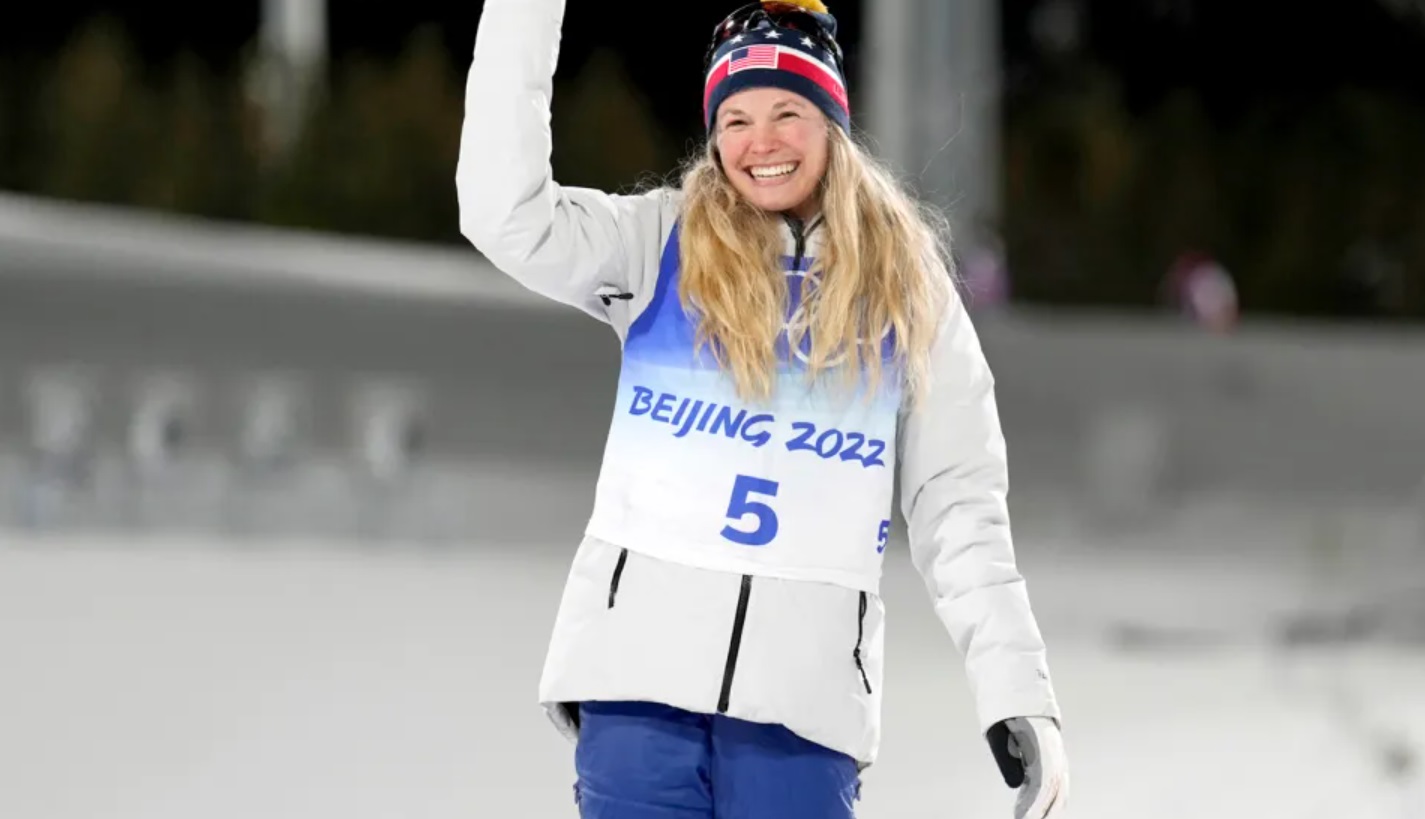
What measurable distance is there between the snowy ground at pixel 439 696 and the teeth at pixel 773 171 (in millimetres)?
1500

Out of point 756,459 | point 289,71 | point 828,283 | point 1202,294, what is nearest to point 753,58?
point 828,283

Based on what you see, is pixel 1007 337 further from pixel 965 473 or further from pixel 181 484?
pixel 965 473

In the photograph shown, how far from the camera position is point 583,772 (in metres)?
2.15

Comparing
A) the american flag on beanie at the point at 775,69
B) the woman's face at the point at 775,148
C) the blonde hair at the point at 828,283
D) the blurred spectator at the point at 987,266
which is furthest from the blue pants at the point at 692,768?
the blurred spectator at the point at 987,266

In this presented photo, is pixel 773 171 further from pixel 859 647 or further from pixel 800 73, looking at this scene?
pixel 859 647

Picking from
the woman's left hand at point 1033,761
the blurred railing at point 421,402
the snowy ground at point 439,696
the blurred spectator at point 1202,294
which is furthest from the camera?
the blurred spectator at point 1202,294

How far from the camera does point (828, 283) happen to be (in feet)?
7.17

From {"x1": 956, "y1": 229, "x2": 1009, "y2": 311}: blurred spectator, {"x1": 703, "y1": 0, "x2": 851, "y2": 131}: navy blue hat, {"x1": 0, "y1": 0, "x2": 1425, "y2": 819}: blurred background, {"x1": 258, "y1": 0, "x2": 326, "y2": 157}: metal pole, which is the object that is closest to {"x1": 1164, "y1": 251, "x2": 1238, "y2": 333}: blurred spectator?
{"x1": 0, "y1": 0, "x2": 1425, "y2": 819}: blurred background

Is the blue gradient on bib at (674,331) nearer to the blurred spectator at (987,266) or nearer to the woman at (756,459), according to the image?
the woman at (756,459)

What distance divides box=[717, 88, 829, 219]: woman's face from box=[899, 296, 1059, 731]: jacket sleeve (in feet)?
0.67

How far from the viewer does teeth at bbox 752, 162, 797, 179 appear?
225 centimetres

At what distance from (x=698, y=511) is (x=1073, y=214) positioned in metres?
13.9

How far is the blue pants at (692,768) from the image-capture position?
82.7 inches

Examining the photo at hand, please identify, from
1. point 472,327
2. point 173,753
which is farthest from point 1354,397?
point 173,753
